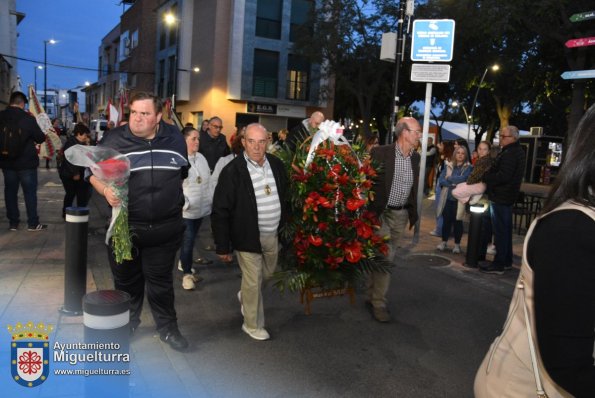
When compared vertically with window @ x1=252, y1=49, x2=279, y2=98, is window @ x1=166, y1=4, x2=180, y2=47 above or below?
above

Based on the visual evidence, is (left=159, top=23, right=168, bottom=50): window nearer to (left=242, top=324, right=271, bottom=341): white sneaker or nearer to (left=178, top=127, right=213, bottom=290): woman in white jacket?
(left=178, top=127, right=213, bottom=290): woman in white jacket

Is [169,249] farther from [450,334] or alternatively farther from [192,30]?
[192,30]

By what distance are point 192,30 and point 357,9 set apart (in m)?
13.8

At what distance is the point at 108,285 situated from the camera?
5.82m

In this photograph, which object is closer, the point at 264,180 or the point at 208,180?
the point at 264,180

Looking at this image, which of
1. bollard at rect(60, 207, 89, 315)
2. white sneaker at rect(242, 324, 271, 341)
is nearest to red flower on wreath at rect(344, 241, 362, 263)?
white sneaker at rect(242, 324, 271, 341)

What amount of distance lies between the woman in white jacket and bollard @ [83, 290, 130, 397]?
3.14 meters

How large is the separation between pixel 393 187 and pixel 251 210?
1.65 m

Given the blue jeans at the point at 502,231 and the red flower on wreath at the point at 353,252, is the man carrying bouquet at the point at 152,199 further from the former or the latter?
the blue jeans at the point at 502,231

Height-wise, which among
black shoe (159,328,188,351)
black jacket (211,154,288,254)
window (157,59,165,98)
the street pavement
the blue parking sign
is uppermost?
window (157,59,165,98)

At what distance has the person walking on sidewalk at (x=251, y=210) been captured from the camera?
4410 mm

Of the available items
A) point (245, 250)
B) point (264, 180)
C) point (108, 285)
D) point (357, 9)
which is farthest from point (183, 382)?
point (357, 9)

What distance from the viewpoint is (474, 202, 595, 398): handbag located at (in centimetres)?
143

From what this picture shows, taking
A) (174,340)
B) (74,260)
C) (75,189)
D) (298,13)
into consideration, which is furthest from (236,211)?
(298,13)
